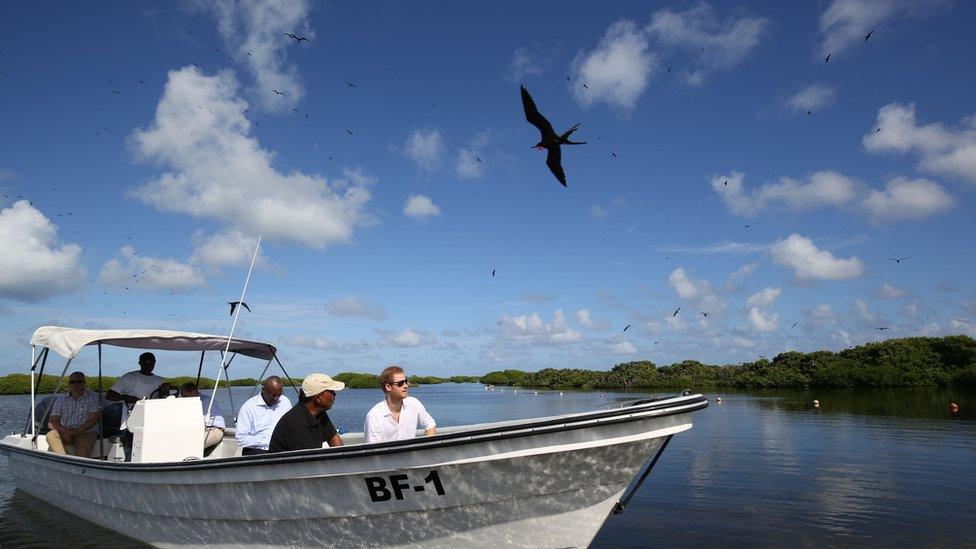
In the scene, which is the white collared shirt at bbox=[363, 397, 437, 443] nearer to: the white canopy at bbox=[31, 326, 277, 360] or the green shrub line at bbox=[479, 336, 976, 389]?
the white canopy at bbox=[31, 326, 277, 360]

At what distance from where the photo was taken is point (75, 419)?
882cm

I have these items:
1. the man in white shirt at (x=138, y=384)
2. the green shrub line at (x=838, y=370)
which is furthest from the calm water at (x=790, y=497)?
the green shrub line at (x=838, y=370)

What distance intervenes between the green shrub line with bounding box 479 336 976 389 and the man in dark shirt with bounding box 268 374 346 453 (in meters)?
51.8

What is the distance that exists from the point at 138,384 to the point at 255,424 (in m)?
2.52

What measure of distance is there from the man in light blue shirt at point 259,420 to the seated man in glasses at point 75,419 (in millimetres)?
3325

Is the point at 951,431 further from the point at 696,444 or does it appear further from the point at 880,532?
the point at 880,532

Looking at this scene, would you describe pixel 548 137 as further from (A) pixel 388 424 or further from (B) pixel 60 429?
(B) pixel 60 429

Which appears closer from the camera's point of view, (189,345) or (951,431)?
(189,345)

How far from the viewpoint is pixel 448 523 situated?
4961mm

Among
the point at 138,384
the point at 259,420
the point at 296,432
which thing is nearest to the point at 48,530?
the point at 138,384

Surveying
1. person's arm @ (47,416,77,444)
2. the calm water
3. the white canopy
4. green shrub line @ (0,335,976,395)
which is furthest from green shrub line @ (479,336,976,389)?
person's arm @ (47,416,77,444)

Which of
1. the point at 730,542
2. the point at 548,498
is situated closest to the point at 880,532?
the point at 730,542

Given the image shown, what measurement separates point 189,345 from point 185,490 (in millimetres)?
3317

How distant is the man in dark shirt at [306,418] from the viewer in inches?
210
